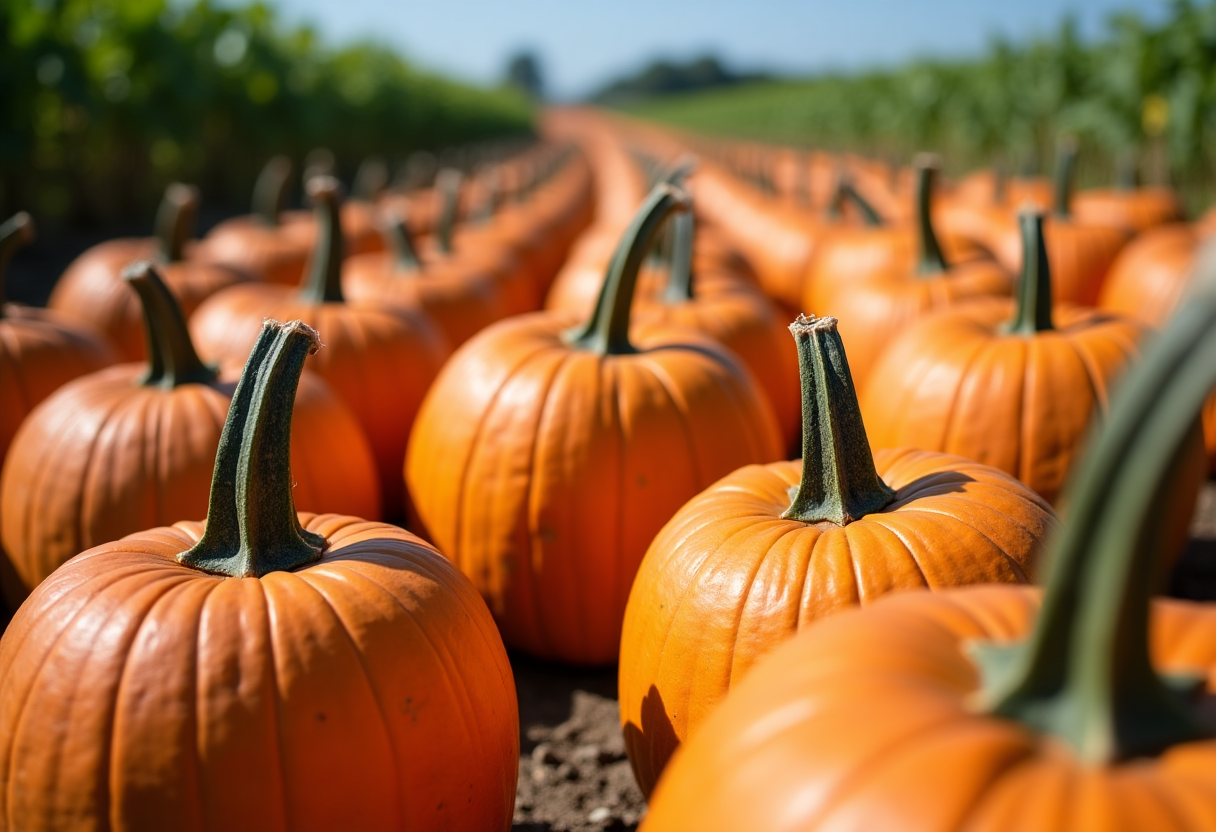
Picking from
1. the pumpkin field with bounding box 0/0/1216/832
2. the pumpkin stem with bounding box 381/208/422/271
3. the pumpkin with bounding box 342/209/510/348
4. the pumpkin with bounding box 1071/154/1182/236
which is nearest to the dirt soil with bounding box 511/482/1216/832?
the pumpkin field with bounding box 0/0/1216/832

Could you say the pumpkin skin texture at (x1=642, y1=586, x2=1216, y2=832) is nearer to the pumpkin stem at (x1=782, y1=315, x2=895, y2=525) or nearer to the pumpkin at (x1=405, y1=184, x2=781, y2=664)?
the pumpkin stem at (x1=782, y1=315, x2=895, y2=525)

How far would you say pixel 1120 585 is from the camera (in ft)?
3.72

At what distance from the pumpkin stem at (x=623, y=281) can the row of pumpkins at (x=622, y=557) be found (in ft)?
0.05

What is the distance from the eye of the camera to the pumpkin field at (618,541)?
122cm

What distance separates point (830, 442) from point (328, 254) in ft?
9.68

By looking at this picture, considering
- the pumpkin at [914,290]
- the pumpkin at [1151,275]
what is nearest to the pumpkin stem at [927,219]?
the pumpkin at [914,290]

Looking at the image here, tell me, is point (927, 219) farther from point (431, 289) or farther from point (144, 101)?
point (144, 101)

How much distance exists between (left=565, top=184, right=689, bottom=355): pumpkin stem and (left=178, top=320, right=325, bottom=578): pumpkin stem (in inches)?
51.4

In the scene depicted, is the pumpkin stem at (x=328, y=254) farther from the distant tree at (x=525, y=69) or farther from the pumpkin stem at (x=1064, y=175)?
the distant tree at (x=525, y=69)

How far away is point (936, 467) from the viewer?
240cm

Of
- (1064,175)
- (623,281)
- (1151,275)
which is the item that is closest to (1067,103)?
(1064,175)

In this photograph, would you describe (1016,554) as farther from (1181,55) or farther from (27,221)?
(1181,55)

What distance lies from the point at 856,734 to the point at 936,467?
122 centimetres

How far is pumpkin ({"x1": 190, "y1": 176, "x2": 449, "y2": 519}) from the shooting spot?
430cm
